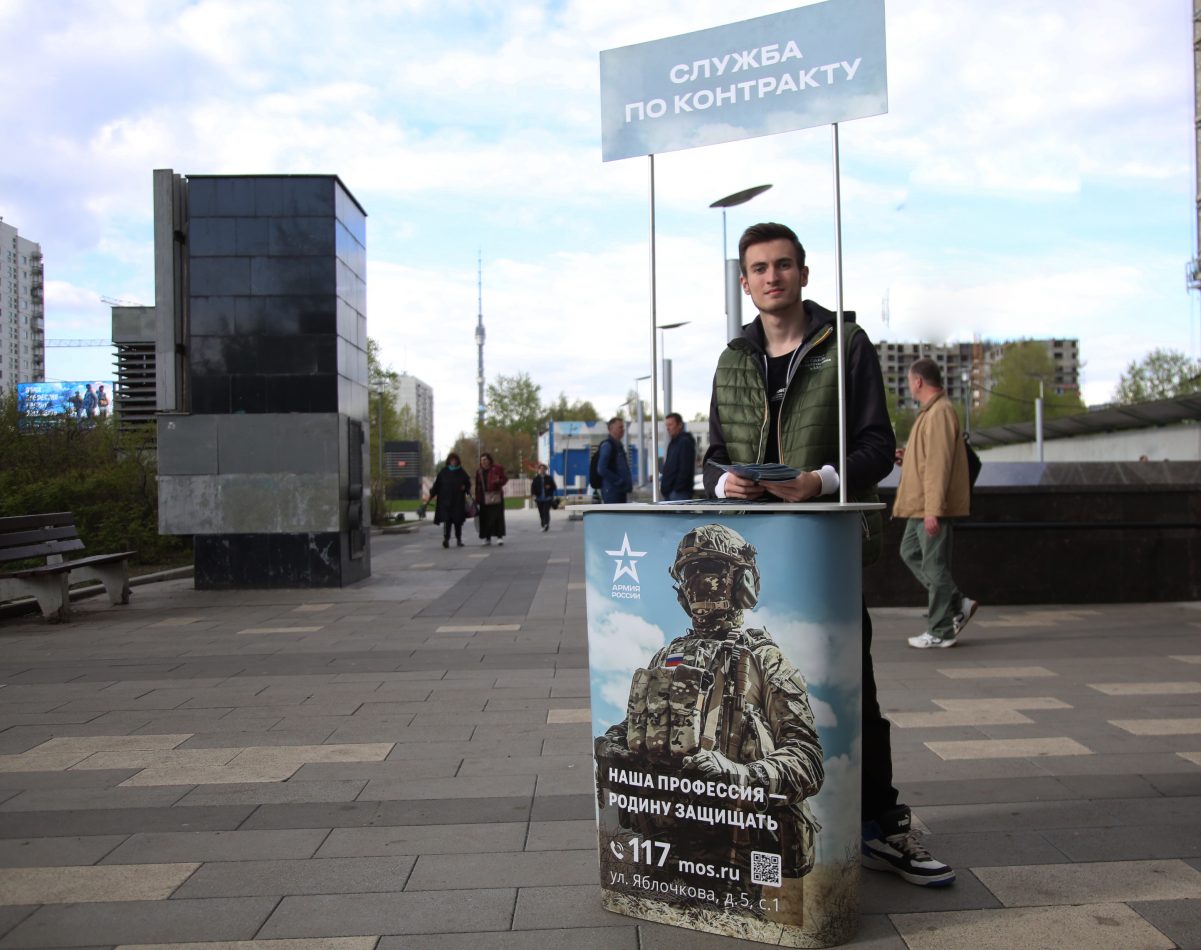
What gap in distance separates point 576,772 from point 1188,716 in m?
3.28

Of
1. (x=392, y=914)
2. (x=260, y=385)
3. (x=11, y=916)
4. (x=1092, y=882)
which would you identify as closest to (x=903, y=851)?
(x=1092, y=882)

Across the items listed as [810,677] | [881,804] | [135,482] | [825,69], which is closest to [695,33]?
[825,69]

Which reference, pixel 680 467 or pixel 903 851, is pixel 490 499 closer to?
pixel 680 467

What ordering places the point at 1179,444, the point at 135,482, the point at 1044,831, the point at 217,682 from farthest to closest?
the point at 1179,444 → the point at 135,482 → the point at 217,682 → the point at 1044,831

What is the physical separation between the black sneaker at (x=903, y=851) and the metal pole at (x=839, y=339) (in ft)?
3.39

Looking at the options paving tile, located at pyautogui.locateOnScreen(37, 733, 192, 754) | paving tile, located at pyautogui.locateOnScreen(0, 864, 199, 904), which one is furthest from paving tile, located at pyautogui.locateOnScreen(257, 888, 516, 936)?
paving tile, located at pyautogui.locateOnScreen(37, 733, 192, 754)

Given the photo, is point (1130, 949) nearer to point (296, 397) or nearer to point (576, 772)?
point (576, 772)

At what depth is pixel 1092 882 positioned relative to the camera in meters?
3.44

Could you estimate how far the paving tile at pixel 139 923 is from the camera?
3131 millimetres

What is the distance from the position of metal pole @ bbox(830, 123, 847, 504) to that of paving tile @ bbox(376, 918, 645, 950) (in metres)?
1.39

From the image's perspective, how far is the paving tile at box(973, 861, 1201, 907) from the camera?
3318 mm

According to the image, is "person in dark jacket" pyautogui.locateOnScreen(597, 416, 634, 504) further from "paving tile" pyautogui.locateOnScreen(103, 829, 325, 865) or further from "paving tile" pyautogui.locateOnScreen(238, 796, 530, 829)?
"paving tile" pyautogui.locateOnScreen(103, 829, 325, 865)

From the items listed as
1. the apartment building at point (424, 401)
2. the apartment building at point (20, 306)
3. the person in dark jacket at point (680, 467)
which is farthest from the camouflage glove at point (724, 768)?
the apartment building at point (424, 401)

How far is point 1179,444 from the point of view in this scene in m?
33.6
